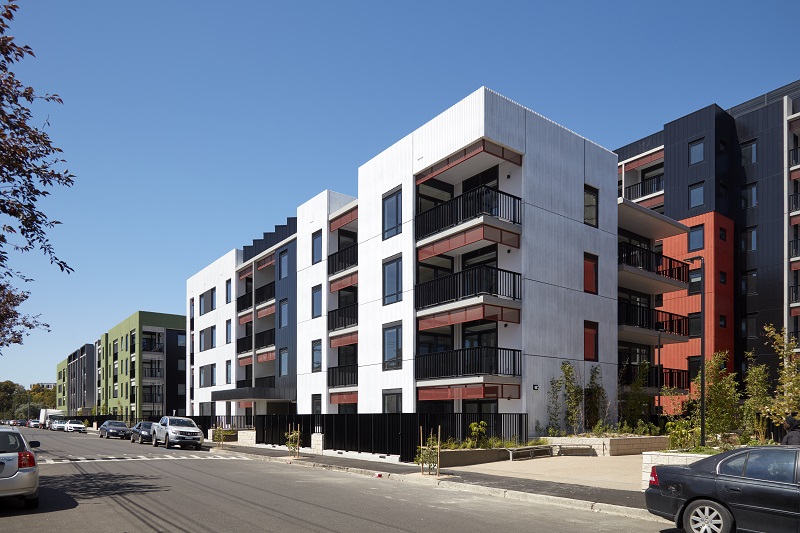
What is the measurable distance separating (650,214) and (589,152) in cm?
516

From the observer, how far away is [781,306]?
43875 mm

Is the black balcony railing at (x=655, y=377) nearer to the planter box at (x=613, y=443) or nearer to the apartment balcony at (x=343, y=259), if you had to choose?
the planter box at (x=613, y=443)

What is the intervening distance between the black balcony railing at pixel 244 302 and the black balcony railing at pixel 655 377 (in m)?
26.8

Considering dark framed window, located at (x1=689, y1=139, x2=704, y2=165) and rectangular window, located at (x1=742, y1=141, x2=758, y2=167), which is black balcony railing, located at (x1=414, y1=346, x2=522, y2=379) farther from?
rectangular window, located at (x1=742, y1=141, x2=758, y2=167)

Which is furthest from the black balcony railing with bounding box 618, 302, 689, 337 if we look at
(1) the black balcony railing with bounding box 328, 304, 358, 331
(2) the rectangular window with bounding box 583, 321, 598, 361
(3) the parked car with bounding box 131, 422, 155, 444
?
(3) the parked car with bounding box 131, 422, 155, 444

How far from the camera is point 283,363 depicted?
4394cm

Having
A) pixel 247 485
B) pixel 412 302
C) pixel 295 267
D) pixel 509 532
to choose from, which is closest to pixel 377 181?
pixel 412 302

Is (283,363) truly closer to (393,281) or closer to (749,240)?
(393,281)

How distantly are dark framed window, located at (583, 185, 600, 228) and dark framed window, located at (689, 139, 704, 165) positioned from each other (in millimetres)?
19233

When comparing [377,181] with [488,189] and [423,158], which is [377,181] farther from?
[488,189]

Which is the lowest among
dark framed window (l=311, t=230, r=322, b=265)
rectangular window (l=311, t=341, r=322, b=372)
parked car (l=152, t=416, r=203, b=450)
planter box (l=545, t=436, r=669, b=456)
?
parked car (l=152, t=416, r=203, b=450)

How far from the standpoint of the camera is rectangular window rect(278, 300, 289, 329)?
43844 mm

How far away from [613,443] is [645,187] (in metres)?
30.9

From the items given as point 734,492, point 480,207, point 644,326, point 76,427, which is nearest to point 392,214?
point 480,207
